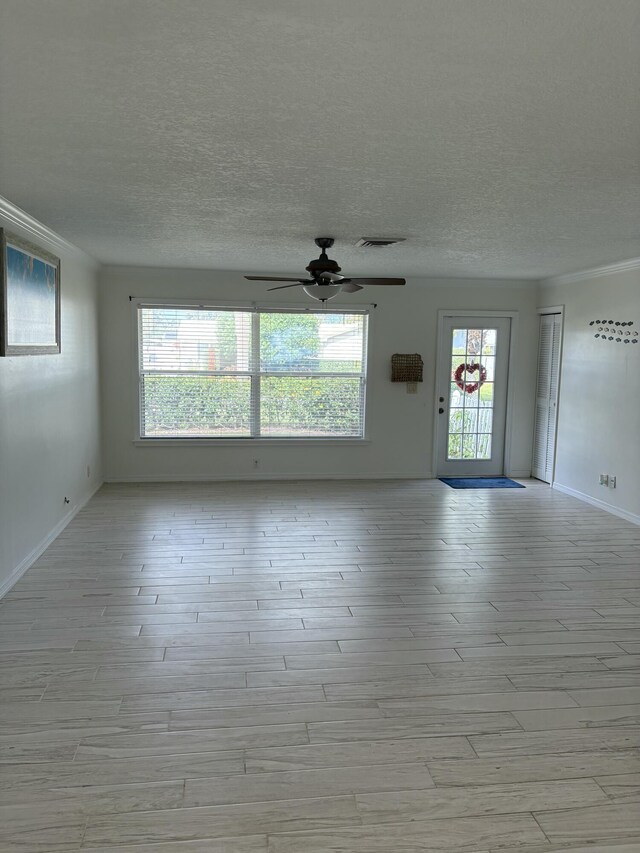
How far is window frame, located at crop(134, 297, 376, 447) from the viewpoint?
7.20 metres

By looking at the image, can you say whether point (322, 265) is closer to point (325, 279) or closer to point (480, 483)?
point (325, 279)

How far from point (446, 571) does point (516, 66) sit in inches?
134

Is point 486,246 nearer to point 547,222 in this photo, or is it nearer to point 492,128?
point 547,222

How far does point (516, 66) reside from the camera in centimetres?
198

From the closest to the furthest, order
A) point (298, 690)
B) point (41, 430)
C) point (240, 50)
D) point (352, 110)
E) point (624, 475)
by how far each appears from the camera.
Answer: point (240, 50) → point (352, 110) → point (298, 690) → point (41, 430) → point (624, 475)

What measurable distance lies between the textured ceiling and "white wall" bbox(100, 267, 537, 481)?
2.60 meters

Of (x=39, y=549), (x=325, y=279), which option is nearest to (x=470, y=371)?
(x=325, y=279)

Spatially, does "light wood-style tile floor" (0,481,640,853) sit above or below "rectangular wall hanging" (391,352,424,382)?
below

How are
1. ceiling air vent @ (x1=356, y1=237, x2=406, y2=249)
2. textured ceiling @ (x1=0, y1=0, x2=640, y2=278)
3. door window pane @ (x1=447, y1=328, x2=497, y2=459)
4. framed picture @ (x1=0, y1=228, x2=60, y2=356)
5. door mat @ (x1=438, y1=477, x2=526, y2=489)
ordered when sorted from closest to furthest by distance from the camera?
1. textured ceiling @ (x1=0, y1=0, x2=640, y2=278)
2. framed picture @ (x1=0, y1=228, x2=60, y2=356)
3. ceiling air vent @ (x1=356, y1=237, x2=406, y2=249)
4. door mat @ (x1=438, y1=477, x2=526, y2=489)
5. door window pane @ (x1=447, y1=328, x2=497, y2=459)

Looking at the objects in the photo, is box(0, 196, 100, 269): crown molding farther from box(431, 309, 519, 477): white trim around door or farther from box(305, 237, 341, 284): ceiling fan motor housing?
box(431, 309, 519, 477): white trim around door

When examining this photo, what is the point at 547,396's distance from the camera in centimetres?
762

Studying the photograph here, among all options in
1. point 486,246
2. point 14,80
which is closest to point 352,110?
point 14,80

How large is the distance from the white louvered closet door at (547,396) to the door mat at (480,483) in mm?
438

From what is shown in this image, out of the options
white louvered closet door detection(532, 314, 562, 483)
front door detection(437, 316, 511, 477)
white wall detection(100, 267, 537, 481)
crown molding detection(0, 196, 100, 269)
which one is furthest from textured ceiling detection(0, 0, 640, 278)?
front door detection(437, 316, 511, 477)
